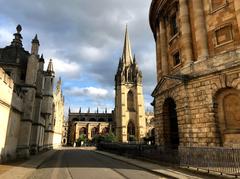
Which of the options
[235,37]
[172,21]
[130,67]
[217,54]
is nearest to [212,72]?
[217,54]

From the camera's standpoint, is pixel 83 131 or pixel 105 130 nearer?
pixel 105 130

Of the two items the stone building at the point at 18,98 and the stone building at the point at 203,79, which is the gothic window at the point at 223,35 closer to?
the stone building at the point at 203,79

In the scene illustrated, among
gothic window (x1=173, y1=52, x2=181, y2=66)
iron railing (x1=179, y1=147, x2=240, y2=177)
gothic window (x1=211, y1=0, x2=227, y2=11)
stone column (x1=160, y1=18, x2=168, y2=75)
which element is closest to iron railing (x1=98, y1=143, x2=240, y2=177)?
iron railing (x1=179, y1=147, x2=240, y2=177)

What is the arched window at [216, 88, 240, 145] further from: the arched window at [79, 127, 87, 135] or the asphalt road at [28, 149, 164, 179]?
the arched window at [79, 127, 87, 135]

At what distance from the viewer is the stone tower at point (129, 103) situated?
77938 mm

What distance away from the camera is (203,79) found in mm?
15172

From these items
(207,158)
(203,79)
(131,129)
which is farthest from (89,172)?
(131,129)

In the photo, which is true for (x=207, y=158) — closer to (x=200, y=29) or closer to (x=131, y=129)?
(x=200, y=29)

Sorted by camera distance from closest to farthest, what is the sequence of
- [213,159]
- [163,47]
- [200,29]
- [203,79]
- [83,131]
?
[213,159]
[203,79]
[200,29]
[163,47]
[83,131]

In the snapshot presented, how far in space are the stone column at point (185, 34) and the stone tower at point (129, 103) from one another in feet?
197

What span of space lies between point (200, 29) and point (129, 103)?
66.4m

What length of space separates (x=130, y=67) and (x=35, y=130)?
198 ft

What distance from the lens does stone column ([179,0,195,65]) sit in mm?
17016

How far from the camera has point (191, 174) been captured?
11062 millimetres
